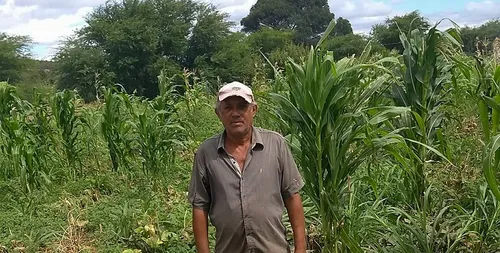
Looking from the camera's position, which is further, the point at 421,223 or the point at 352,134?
the point at 421,223

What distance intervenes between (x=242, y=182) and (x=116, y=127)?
332 cm

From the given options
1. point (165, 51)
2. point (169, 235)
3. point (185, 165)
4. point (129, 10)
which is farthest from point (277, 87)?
point (129, 10)

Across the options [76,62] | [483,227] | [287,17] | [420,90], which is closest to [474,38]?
[420,90]

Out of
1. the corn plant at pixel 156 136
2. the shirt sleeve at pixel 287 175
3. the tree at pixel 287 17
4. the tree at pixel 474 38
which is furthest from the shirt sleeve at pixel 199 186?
the tree at pixel 287 17

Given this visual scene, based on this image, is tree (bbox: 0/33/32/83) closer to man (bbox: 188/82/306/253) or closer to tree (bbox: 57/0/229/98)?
tree (bbox: 57/0/229/98)

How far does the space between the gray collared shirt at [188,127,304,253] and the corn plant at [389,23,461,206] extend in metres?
1.47

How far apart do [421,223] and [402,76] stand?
1074mm

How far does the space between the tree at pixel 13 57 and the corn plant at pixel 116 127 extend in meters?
22.6

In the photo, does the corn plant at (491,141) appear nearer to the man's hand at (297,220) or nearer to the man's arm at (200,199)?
the man's hand at (297,220)

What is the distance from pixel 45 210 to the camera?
16.3ft

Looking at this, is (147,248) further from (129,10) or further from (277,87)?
(129,10)

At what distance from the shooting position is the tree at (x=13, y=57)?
2695 centimetres

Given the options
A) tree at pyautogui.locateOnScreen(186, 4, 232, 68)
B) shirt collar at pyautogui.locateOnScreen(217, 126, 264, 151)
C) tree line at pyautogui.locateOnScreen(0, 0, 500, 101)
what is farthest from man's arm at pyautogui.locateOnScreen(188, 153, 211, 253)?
tree at pyautogui.locateOnScreen(186, 4, 232, 68)

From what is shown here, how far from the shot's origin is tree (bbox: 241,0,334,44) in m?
61.0
